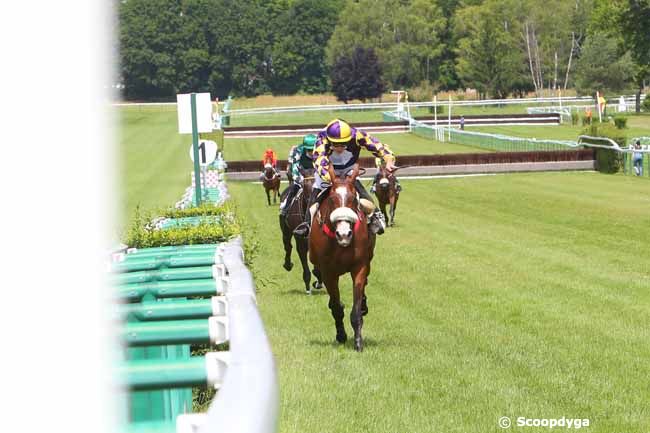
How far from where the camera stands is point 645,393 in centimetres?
787

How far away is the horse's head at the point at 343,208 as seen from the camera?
10.0 metres

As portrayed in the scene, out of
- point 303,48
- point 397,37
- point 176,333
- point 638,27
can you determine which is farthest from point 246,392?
point 303,48

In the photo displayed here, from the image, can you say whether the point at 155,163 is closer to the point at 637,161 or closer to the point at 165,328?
the point at 637,161

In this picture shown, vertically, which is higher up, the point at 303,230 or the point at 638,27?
the point at 638,27

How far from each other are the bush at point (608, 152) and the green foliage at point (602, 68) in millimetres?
51360

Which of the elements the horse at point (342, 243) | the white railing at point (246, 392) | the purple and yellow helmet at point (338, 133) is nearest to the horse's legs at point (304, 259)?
the horse at point (342, 243)

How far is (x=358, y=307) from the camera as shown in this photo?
10.4 metres

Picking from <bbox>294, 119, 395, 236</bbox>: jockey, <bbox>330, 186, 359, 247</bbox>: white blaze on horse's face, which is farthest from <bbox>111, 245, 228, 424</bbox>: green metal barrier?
<bbox>294, 119, 395, 236</bbox>: jockey

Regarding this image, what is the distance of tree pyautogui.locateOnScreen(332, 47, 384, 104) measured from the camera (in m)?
119

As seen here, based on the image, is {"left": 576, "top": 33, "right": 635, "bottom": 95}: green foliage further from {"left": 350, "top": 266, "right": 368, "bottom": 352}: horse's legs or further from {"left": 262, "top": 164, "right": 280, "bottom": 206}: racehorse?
{"left": 350, "top": 266, "right": 368, "bottom": 352}: horse's legs

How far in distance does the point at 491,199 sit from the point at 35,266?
3139cm

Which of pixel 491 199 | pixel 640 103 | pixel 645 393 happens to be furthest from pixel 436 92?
pixel 645 393

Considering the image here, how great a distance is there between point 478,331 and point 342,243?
2.04 m

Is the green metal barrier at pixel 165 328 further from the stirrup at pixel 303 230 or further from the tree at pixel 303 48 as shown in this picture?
the tree at pixel 303 48
